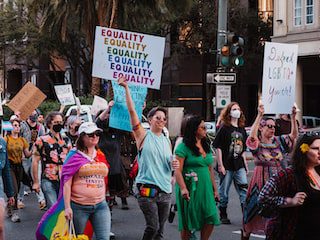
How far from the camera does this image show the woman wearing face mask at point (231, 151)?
9.73 metres

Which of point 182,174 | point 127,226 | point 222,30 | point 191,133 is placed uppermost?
point 222,30

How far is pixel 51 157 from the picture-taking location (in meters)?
8.48

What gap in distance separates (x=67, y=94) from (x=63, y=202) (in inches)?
441

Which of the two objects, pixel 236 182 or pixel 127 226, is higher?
pixel 236 182

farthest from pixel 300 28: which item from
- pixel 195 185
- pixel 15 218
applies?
pixel 195 185

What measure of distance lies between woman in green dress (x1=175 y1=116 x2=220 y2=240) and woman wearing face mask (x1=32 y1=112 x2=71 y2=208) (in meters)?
1.95

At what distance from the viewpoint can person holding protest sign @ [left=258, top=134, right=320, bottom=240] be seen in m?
4.75

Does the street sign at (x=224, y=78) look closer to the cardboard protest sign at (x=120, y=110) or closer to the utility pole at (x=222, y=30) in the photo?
the utility pole at (x=222, y=30)

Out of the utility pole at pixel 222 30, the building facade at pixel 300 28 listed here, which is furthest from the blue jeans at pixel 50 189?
the building facade at pixel 300 28

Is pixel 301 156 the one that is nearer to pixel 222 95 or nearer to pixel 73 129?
pixel 73 129

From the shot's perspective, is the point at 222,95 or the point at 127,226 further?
the point at 222,95

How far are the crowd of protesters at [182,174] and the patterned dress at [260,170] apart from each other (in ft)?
0.04

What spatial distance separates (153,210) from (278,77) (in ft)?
9.46

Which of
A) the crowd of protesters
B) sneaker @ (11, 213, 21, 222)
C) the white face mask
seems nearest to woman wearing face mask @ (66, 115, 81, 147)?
the crowd of protesters
